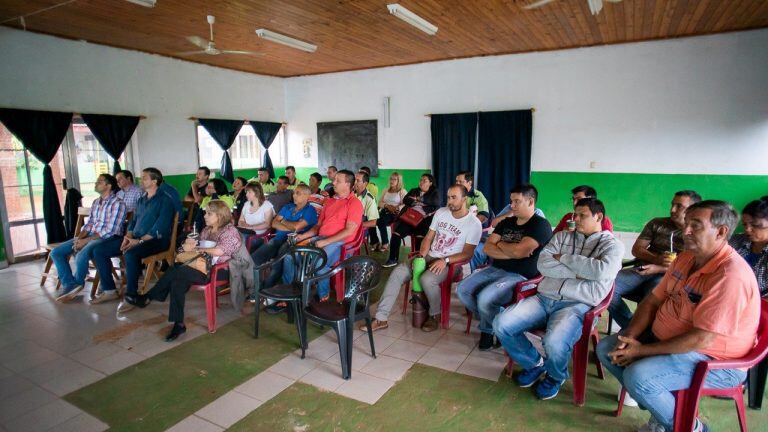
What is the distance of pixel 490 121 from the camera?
7090mm

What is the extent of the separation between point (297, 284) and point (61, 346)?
6.01 ft

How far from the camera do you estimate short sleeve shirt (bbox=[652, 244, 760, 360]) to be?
5.92 ft

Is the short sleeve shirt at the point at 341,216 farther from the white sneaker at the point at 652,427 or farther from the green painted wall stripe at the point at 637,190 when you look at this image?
the green painted wall stripe at the point at 637,190

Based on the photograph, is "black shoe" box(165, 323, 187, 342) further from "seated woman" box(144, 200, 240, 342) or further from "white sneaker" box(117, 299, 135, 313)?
"white sneaker" box(117, 299, 135, 313)

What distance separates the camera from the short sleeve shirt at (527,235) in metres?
3.01

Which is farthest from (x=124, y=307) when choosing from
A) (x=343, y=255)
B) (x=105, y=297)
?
(x=343, y=255)

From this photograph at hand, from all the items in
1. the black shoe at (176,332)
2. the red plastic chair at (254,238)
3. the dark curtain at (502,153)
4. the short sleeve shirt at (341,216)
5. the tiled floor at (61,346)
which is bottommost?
the tiled floor at (61,346)

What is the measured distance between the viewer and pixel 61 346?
3.26m

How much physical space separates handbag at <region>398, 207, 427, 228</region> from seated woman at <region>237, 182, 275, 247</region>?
1.49 metres

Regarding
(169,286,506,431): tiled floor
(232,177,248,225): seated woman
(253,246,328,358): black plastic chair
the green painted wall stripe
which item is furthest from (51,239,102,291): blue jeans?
the green painted wall stripe

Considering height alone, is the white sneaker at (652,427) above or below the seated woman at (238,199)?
below

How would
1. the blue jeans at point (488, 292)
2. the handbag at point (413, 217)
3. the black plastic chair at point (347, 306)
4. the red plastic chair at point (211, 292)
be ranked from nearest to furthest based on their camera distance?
the black plastic chair at point (347, 306) < the blue jeans at point (488, 292) < the red plastic chair at point (211, 292) < the handbag at point (413, 217)

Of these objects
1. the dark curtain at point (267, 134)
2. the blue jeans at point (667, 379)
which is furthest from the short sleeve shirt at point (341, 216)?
the dark curtain at point (267, 134)

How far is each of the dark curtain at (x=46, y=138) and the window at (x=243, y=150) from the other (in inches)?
86.6
